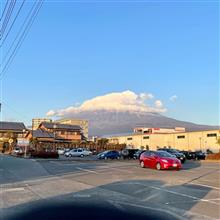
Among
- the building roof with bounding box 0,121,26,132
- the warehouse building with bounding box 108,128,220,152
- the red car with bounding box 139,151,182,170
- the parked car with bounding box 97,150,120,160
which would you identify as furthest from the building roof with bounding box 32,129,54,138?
the red car with bounding box 139,151,182,170

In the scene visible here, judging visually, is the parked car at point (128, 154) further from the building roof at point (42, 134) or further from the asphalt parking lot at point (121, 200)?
the building roof at point (42, 134)

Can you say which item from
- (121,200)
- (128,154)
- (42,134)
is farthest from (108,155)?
(42,134)

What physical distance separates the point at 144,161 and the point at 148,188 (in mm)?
16905

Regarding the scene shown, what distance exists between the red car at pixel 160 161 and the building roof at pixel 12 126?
375 feet

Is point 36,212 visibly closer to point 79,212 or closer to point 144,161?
point 79,212

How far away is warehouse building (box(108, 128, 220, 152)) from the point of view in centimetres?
10525

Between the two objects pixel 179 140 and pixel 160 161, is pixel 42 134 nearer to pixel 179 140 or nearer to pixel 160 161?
pixel 179 140

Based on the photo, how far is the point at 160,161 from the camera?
32594 mm

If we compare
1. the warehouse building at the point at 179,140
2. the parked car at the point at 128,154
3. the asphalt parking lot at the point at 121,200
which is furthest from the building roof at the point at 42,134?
the asphalt parking lot at the point at 121,200

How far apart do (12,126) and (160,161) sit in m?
121

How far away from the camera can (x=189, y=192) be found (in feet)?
55.7

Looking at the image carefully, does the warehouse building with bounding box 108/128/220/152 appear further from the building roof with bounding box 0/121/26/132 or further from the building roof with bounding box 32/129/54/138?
the building roof with bounding box 0/121/26/132

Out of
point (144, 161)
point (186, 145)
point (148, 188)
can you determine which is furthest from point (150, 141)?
point (148, 188)

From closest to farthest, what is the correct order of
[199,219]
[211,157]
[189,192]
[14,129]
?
[199,219] → [189,192] → [211,157] → [14,129]
